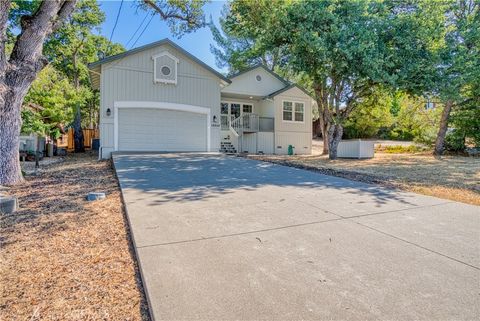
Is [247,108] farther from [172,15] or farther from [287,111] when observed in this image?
[172,15]

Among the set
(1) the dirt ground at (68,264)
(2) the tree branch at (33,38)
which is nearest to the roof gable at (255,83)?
(2) the tree branch at (33,38)

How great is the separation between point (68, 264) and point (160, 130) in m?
11.0

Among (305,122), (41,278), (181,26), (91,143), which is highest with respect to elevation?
(181,26)

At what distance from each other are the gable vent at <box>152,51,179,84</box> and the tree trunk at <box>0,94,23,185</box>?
23.0 feet

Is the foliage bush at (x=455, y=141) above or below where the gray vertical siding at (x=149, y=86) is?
below

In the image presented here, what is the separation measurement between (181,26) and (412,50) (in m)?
10.4

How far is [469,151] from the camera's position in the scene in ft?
56.8

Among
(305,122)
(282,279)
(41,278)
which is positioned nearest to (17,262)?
(41,278)

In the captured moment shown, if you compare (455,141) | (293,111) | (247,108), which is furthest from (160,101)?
(455,141)

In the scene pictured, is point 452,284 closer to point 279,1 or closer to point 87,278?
point 87,278

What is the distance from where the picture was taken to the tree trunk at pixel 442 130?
56.7 feet

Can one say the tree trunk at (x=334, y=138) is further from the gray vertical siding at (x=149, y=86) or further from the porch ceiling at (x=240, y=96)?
the gray vertical siding at (x=149, y=86)

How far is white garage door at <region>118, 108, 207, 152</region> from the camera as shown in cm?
1266

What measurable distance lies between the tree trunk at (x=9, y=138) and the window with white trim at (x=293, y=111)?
46.9 feet
